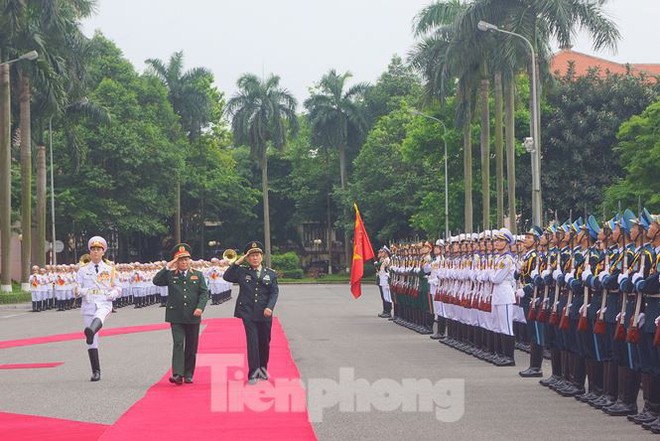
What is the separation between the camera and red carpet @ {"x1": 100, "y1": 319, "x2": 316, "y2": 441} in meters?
11.1

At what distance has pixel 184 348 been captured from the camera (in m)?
15.6

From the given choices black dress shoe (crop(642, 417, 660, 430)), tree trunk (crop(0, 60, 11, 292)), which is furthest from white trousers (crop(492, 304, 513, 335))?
tree trunk (crop(0, 60, 11, 292))

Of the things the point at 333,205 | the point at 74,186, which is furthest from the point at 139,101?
the point at 333,205

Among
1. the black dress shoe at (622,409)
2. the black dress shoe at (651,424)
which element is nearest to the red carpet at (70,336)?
the black dress shoe at (622,409)

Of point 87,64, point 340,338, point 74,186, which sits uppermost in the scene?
point 87,64

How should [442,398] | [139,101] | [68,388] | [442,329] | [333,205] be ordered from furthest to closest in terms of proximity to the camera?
[333,205] < [139,101] < [442,329] < [68,388] < [442,398]

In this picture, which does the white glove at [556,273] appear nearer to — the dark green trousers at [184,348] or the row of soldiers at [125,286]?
the dark green trousers at [184,348]

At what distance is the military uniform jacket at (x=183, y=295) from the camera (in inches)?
616

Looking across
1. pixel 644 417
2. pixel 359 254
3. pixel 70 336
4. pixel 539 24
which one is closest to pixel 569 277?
pixel 644 417

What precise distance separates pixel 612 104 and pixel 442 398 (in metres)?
47.1

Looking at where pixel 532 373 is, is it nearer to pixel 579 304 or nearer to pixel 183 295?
pixel 579 304

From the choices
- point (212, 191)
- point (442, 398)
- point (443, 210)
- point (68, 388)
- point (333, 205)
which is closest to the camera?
point (442, 398)

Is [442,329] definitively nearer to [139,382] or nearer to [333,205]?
[139,382]

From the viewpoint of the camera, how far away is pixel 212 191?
90875 mm
